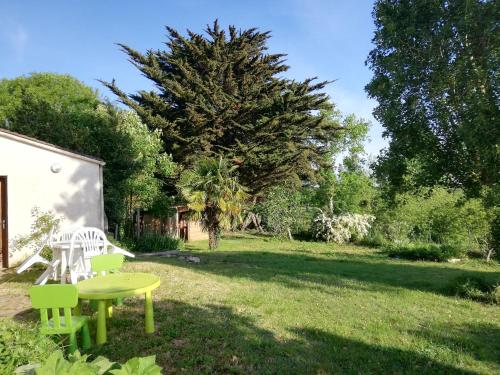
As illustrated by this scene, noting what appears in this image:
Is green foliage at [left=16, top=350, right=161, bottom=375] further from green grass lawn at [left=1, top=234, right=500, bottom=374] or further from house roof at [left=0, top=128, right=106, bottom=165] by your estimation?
house roof at [left=0, top=128, right=106, bottom=165]

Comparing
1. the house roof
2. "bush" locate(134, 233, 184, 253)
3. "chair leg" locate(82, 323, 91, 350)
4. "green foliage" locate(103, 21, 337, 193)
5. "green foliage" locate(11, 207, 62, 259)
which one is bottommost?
"chair leg" locate(82, 323, 91, 350)

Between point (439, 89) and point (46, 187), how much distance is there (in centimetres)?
982

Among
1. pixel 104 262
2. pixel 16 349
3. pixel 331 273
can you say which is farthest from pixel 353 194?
pixel 16 349

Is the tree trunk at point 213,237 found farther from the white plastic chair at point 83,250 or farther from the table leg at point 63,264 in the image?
the table leg at point 63,264

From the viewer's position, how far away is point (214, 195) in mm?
14969

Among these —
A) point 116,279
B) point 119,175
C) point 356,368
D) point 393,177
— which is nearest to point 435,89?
point 393,177

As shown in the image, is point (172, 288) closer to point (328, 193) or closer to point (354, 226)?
point (354, 226)

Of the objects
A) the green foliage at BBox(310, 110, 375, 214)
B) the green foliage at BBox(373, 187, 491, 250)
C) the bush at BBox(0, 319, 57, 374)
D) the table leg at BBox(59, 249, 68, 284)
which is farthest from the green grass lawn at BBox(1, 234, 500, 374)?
the green foliage at BBox(310, 110, 375, 214)

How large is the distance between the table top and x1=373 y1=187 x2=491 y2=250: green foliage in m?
12.3

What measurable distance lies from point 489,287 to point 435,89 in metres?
4.34

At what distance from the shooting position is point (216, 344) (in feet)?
14.7

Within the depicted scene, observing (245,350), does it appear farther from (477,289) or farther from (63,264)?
(477,289)

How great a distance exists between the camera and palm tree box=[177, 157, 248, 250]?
1489 centimetres

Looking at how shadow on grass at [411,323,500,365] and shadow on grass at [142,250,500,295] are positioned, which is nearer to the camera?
shadow on grass at [411,323,500,365]
